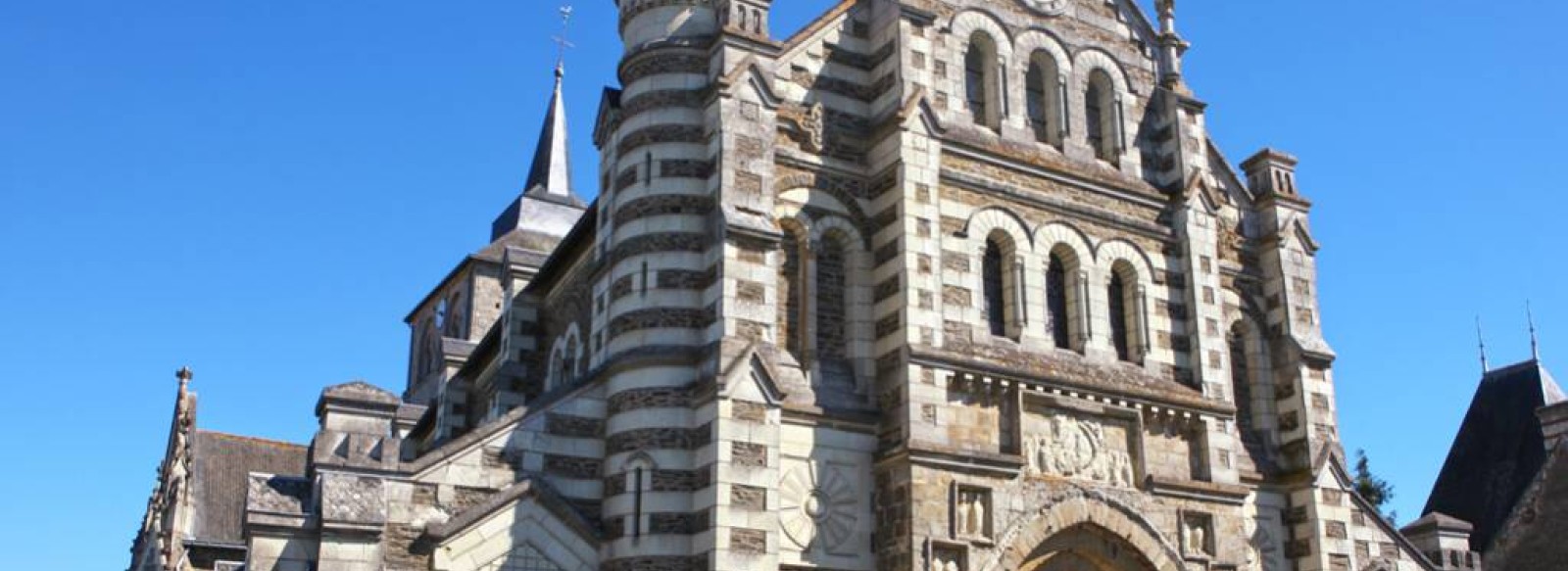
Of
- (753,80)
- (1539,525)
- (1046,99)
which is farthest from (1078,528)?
(1539,525)

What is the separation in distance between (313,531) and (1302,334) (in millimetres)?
15840

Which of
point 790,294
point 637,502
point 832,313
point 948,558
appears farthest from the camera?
point 832,313

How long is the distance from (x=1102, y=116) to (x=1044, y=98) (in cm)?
115

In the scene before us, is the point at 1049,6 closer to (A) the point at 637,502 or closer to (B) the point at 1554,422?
(A) the point at 637,502

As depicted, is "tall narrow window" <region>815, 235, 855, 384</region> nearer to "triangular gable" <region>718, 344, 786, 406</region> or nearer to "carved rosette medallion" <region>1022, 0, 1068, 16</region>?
"triangular gable" <region>718, 344, 786, 406</region>

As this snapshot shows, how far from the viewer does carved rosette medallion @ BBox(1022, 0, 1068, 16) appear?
79.2ft

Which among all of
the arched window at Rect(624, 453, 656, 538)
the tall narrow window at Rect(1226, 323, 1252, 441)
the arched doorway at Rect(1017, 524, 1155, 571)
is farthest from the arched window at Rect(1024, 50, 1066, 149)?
the arched window at Rect(624, 453, 656, 538)

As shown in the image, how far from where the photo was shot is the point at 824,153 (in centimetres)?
2139

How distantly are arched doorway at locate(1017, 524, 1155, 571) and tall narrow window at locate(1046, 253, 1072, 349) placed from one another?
9.50 ft

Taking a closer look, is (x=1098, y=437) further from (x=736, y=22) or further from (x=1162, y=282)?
(x=736, y=22)

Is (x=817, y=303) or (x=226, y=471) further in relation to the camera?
(x=226, y=471)

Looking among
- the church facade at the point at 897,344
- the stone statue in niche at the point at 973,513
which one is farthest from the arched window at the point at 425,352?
the stone statue in niche at the point at 973,513

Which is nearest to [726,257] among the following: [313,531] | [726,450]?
[726,450]

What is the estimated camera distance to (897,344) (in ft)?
66.0
